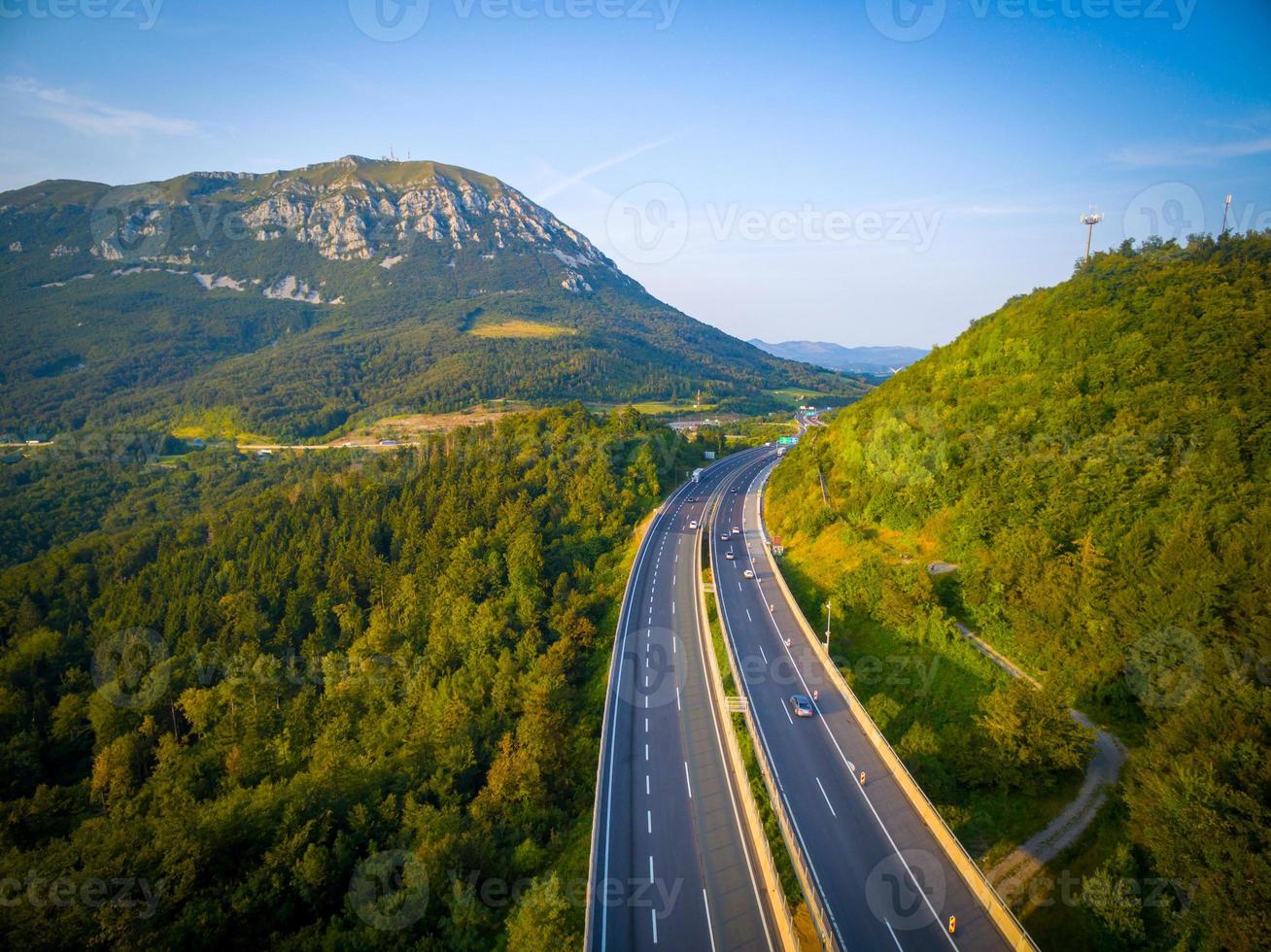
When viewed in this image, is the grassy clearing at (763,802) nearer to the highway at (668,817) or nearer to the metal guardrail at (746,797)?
the metal guardrail at (746,797)

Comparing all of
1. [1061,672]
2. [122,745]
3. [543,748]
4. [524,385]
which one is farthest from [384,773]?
[524,385]

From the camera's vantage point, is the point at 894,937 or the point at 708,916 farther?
the point at 708,916

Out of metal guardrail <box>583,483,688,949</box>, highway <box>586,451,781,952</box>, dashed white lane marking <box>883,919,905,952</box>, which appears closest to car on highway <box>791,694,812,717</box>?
highway <box>586,451,781,952</box>

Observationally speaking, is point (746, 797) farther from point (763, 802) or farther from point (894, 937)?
point (894, 937)

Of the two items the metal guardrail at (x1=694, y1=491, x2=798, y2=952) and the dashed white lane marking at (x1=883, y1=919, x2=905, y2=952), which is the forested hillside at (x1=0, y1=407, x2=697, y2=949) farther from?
the dashed white lane marking at (x1=883, y1=919, x2=905, y2=952)

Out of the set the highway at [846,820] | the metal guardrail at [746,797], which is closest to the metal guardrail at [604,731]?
the metal guardrail at [746,797]

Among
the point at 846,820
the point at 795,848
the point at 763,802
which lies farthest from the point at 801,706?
the point at 795,848
